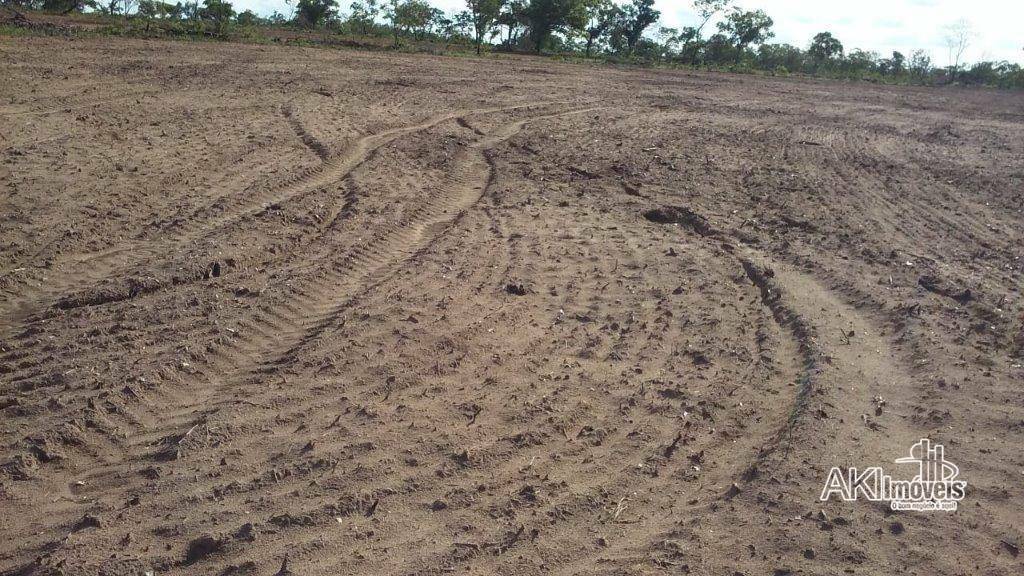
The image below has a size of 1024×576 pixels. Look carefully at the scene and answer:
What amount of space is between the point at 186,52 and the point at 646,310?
47.3ft

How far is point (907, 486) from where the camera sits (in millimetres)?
4113

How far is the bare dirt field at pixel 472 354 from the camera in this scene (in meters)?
3.62

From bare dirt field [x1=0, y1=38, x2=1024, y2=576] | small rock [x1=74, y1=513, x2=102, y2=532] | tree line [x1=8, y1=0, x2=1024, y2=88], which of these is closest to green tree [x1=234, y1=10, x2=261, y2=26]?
tree line [x1=8, y1=0, x2=1024, y2=88]

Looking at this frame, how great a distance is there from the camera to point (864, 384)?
5.14 m

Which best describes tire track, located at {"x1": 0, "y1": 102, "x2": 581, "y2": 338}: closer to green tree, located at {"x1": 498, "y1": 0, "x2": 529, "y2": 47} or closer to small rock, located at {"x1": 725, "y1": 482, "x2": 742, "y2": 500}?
small rock, located at {"x1": 725, "y1": 482, "x2": 742, "y2": 500}

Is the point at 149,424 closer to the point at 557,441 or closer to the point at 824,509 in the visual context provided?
the point at 557,441

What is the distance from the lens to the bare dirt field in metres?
3.62

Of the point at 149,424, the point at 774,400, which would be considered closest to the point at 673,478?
the point at 774,400

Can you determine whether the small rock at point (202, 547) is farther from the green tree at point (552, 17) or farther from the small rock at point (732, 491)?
the green tree at point (552, 17)

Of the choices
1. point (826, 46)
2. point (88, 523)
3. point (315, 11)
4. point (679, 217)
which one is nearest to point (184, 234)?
point (88, 523)

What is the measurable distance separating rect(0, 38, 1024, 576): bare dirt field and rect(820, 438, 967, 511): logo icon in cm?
10

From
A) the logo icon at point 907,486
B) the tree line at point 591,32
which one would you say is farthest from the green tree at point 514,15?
the logo icon at point 907,486

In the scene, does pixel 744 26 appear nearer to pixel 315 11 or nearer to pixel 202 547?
pixel 315 11

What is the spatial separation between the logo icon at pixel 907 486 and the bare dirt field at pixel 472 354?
0.10 meters
